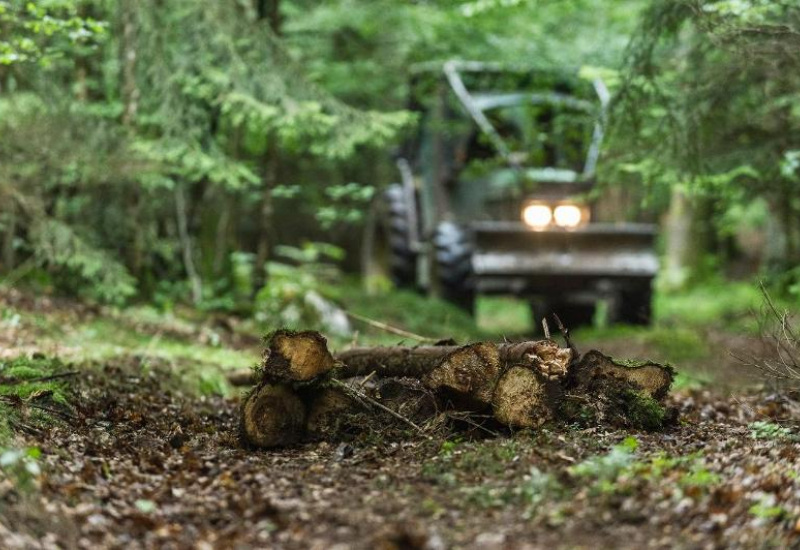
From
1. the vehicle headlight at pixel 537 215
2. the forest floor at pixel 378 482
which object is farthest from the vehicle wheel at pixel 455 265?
the forest floor at pixel 378 482

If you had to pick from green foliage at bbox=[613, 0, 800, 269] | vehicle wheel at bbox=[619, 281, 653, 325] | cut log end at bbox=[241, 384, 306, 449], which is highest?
green foliage at bbox=[613, 0, 800, 269]

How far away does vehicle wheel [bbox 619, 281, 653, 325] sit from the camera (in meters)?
12.9

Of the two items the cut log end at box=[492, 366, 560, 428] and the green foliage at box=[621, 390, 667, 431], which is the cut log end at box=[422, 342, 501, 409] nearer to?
the cut log end at box=[492, 366, 560, 428]

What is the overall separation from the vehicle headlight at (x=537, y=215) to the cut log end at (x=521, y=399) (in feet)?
22.6

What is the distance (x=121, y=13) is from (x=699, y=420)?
7793 mm

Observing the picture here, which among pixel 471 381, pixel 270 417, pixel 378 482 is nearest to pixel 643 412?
pixel 471 381

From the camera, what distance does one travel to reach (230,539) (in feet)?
14.0

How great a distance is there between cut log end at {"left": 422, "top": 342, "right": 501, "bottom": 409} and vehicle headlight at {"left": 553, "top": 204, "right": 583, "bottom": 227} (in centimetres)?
691

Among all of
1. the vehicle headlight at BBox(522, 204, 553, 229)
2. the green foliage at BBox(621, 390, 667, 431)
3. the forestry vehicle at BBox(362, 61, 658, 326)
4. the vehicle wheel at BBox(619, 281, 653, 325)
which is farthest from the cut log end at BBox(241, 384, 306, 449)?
the vehicle wheel at BBox(619, 281, 653, 325)

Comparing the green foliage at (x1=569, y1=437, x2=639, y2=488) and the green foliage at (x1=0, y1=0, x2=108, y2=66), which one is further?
the green foliage at (x1=0, y1=0, x2=108, y2=66)

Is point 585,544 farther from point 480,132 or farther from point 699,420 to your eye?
point 480,132

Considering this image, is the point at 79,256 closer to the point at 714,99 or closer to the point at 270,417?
the point at 270,417

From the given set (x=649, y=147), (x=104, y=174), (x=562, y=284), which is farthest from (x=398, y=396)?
(x=562, y=284)

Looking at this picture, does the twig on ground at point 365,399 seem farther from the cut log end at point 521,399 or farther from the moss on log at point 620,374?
the moss on log at point 620,374
